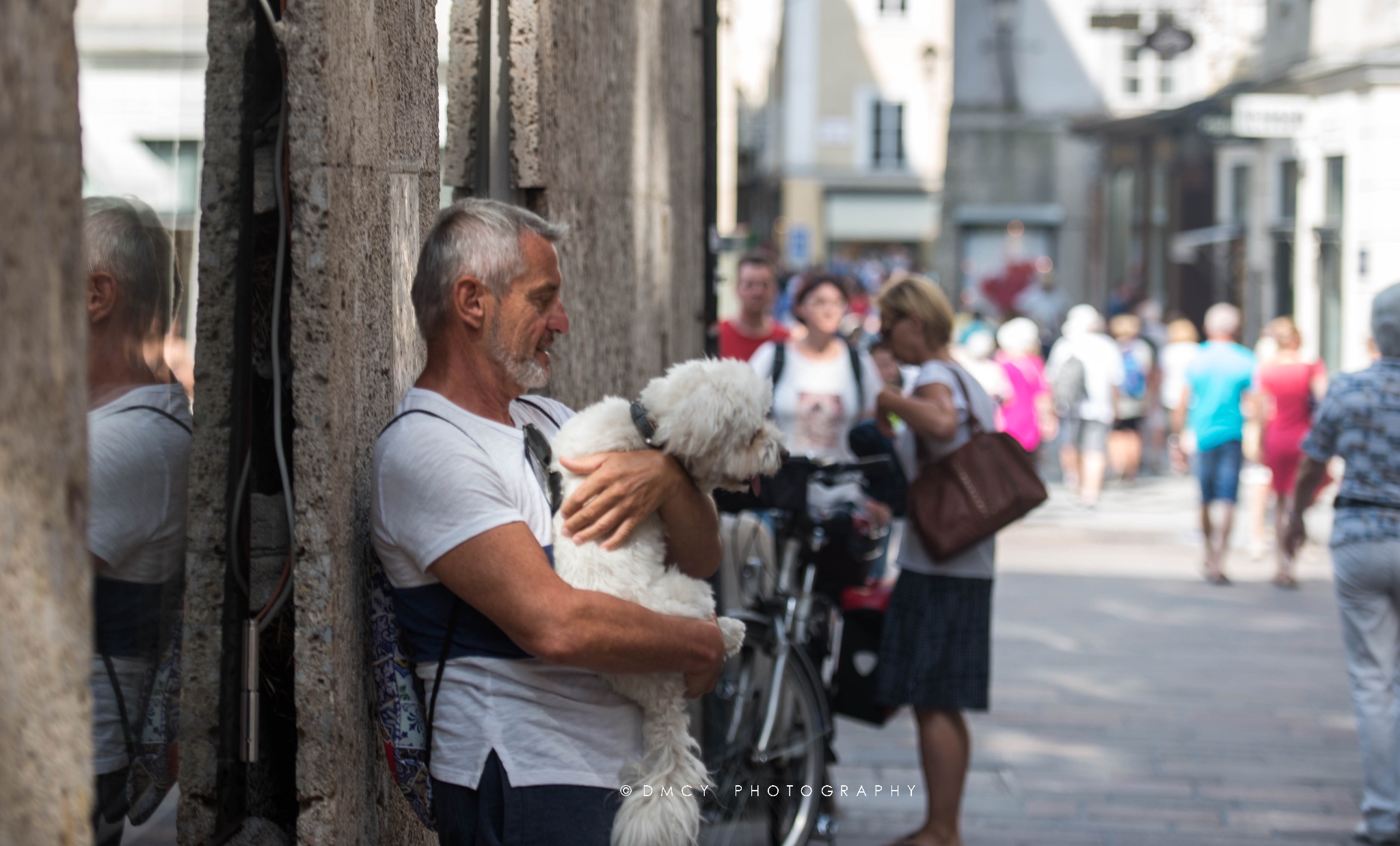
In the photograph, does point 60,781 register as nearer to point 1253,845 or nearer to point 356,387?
point 356,387

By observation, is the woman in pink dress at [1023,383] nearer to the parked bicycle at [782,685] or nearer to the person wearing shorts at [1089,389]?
the person wearing shorts at [1089,389]

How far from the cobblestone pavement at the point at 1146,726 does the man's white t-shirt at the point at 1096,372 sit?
3668mm

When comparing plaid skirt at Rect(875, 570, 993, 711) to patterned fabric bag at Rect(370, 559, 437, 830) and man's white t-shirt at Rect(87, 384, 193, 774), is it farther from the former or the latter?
man's white t-shirt at Rect(87, 384, 193, 774)

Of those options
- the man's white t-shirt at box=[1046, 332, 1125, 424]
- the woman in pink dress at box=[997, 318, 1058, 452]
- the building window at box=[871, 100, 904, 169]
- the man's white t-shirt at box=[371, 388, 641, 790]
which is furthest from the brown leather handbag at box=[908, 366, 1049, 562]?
the building window at box=[871, 100, 904, 169]

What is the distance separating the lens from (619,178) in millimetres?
5125

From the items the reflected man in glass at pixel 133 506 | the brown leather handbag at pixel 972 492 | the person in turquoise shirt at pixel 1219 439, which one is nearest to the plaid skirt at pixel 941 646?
the brown leather handbag at pixel 972 492

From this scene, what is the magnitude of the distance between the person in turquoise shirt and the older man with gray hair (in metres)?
9.37

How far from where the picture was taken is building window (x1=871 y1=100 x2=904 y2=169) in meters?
43.6

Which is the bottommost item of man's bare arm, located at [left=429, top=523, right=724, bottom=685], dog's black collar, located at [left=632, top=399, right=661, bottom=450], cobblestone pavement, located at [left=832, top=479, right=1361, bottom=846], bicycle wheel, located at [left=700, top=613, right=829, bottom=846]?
cobblestone pavement, located at [left=832, top=479, right=1361, bottom=846]

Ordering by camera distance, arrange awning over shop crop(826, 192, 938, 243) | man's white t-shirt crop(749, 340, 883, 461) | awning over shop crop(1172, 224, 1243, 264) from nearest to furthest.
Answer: man's white t-shirt crop(749, 340, 883, 461) < awning over shop crop(1172, 224, 1243, 264) < awning over shop crop(826, 192, 938, 243)

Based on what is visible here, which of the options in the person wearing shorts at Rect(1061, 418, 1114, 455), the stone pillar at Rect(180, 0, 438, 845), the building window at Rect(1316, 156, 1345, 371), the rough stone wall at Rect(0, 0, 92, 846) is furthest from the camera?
the building window at Rect(1316, 156, 1345, 371)

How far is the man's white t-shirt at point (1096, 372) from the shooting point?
15.4 metres

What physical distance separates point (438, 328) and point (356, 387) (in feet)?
0.67

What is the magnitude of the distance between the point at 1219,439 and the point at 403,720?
972cm
